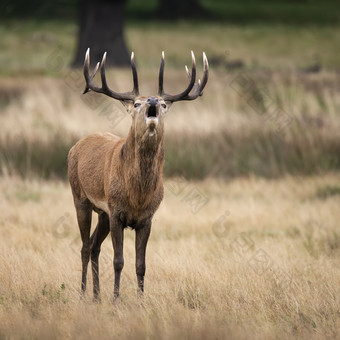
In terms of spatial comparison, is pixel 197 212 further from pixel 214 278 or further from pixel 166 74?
pixel 166 74

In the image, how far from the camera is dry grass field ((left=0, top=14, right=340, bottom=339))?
22.7ft

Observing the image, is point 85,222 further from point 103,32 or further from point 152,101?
point 103,32

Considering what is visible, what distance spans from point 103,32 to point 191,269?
18581 mm

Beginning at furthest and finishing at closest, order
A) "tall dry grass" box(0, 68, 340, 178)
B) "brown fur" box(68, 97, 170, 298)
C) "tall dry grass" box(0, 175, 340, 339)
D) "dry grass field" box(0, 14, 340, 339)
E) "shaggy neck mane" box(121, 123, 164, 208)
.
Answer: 1. "tall dry grass" box(0, 68, 340, 178)
2. "shaggy neck mane" box(121, 123, 164, 208)
3. "brown fur" box(68, 97, 170, 298)
4. "dry grass field" box(0, 14, 340, 339)
5. "tall dry grass" box(0, 175, 340, 339)

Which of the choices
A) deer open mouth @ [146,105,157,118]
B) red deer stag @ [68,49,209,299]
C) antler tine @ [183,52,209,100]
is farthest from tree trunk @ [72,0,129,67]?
deer open mouth @ [146,105,157,118]

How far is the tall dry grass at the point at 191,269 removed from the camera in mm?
6625

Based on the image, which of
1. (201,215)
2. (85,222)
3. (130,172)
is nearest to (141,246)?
(130,172)

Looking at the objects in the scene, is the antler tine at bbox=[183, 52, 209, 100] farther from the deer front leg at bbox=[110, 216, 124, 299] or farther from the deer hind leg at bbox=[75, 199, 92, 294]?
the deer hind leg at bbox=[75, 199, 92, 294]

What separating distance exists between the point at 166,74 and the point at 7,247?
36.7 feet

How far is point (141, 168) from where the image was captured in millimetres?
7230

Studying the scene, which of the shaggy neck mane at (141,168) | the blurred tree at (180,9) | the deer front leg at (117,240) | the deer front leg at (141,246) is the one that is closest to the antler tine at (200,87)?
the shaggy neck mane at (141,168)

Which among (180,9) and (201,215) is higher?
(180,9)

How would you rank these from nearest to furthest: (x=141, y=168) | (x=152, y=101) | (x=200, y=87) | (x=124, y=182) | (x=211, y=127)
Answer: (x=152, y=101)
(x=141, y=168)
(x=124, y=182)
(x=200, y=87)
(x=211, y=127)

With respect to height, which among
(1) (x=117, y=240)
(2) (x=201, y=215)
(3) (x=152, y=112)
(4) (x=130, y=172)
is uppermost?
(3) (x=152, y=112)
